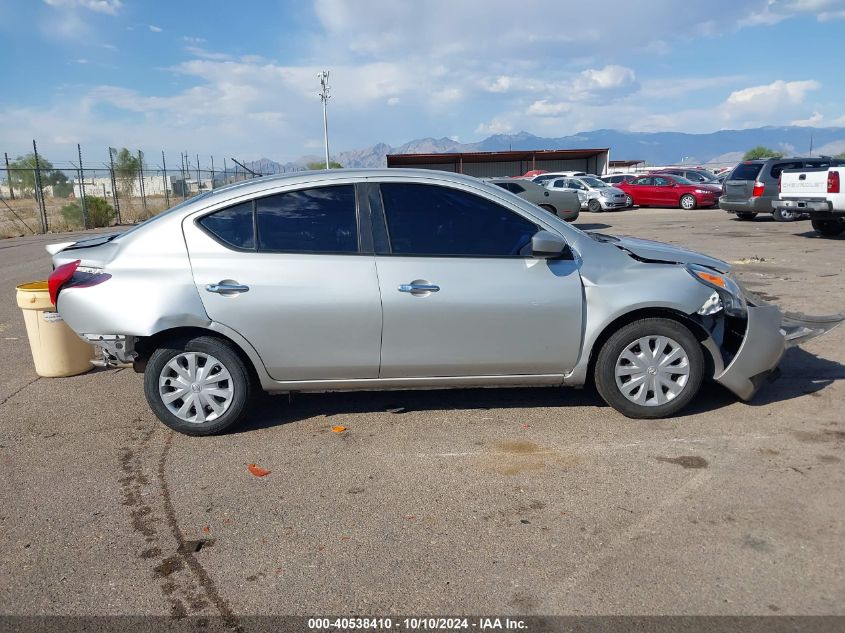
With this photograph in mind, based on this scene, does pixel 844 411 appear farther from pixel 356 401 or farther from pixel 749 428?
pixel 356 401

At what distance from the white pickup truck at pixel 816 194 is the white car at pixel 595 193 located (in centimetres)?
1344

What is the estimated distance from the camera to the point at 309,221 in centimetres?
459

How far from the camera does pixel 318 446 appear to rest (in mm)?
4500

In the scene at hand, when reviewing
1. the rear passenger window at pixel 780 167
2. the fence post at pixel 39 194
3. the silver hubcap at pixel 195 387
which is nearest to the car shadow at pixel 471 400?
the silver hubcap at pixel 195 387

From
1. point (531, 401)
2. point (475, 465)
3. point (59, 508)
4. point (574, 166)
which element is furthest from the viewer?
point (574, 166)

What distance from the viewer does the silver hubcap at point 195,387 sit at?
461cm

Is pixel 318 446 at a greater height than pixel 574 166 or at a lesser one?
lesser

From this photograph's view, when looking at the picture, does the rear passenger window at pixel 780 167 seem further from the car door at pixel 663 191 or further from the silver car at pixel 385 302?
the silver car at pixel 385 302

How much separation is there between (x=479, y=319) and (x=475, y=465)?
952 millimetres

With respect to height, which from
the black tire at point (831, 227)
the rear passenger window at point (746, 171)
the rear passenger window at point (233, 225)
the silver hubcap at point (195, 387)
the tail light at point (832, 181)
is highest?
the rear passenger window at point (746, 171)

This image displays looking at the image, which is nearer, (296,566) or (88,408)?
(296,566)

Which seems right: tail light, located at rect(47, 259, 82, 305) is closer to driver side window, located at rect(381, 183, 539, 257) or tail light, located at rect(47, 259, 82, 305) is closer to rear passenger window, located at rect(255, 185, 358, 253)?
rear passenger window, located at rect(255, 185, 358, 253)

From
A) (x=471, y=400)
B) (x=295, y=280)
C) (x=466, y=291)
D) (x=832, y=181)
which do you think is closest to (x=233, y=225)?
(x=295, y=280)

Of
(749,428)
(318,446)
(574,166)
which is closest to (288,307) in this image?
(318,446)
